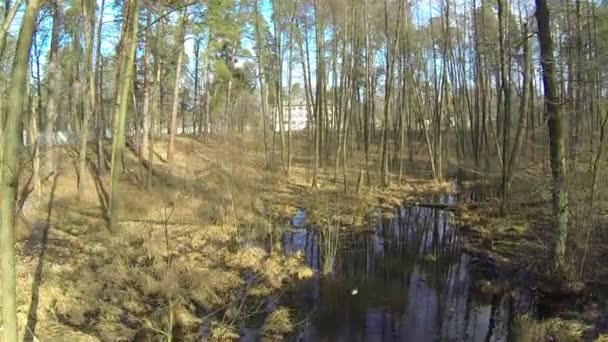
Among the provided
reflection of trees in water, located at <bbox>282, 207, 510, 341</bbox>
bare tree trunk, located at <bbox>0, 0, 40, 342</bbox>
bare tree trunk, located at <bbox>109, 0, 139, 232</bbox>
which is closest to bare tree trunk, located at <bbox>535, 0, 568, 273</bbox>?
reflection of trees in water, located at <bbox>282, 207, 510, 341</bbox>

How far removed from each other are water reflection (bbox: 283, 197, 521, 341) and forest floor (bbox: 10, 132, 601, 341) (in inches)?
30.2

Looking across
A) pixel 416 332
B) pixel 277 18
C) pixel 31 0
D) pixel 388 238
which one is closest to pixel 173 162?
pixel 277 18

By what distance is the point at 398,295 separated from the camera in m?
11.8

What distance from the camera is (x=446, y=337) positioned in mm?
9312

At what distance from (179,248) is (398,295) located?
221 inches

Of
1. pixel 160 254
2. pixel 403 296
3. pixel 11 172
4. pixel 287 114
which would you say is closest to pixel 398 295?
pixel 403 296

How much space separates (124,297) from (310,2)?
21287 millimetres

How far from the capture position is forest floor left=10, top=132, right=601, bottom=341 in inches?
360

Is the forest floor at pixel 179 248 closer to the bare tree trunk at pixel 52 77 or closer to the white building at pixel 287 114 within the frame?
the bare tree trunk at pixel 52 77

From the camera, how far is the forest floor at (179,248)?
9133mm

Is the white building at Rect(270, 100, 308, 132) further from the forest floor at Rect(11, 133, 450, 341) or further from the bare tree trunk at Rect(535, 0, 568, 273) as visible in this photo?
the bare tree trunk at Rect(535, 0, 568, 273)

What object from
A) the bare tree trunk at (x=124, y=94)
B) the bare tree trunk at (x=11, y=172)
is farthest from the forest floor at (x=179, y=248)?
the bare tree trunk at (x=11, y=172)

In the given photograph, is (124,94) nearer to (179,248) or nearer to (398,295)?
(179,248)

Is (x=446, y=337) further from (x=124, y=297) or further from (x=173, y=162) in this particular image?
(x=173, y=162)
